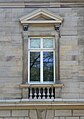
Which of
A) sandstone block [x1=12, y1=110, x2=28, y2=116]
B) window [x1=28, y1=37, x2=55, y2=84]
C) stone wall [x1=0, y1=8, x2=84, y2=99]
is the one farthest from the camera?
window [x1=28, y1=37, x2=55, y2=84]

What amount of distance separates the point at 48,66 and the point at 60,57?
24.2 inches

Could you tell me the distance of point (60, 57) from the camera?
14.8 m

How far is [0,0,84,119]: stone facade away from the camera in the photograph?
47.6ft

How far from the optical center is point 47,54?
1497cm

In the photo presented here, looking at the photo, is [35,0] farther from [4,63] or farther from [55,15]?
[4,63]

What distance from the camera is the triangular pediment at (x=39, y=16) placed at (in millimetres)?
14734

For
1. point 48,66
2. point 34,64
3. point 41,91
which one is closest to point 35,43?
point 34,64

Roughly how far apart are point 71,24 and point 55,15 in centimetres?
73

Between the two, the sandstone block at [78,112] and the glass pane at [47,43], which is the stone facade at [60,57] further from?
the glass pane at [47,43]

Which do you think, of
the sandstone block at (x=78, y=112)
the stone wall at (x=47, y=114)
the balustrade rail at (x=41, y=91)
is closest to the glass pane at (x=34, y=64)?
the balustrade rail at (x=41, y=91)

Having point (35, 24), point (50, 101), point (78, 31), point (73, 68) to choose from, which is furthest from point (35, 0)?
point (50, 101)

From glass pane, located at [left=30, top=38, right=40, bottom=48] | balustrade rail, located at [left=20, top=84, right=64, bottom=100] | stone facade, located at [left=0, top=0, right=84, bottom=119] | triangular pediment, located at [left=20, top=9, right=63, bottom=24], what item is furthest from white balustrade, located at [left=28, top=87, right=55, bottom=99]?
triangular pediment, located at [left=20, top=9, right=63, bottom=24]

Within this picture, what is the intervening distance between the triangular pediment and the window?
695 millimetres

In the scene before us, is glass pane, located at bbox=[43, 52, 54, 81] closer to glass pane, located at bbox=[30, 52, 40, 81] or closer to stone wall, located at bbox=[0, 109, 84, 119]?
A: glass pane, located at bbox=[30, 52, 40, 81]
